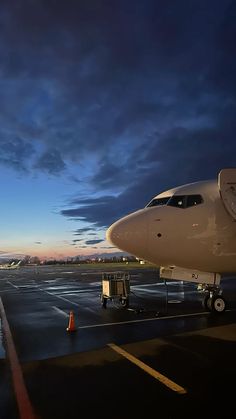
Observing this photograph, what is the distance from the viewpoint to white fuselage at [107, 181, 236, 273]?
14.6 m

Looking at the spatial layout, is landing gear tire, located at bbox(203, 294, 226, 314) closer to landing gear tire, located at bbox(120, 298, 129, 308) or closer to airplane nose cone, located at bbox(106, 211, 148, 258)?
airplane nose cone, located at bbox(106, 211, 148, 258)

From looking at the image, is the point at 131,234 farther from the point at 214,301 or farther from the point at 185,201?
the point at 214,301

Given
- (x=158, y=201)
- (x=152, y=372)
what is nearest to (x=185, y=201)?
(x=158, y=201)

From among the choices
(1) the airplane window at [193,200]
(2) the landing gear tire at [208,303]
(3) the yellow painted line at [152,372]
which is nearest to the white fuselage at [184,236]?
(1) the airplane window at [193,200]

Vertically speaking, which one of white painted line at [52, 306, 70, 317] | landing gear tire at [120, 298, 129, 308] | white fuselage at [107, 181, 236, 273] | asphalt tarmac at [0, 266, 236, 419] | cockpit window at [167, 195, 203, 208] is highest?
cockpit window at [167, 195, 203, 208]

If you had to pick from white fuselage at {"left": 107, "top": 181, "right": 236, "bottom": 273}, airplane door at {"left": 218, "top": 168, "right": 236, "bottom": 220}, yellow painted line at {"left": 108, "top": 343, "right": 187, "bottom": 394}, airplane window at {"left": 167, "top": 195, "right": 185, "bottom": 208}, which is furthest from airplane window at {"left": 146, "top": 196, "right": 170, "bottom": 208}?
yellow painted line at {"left": 108, "top": 343, "right": 187, "bottom": 394}

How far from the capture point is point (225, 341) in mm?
10773

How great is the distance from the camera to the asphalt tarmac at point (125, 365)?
6246 millimetres

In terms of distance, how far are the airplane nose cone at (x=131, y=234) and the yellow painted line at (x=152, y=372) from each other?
493 centimetres

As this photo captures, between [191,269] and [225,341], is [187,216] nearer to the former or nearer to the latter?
[191,269]

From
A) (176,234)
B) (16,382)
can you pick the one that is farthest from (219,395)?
(176,234)

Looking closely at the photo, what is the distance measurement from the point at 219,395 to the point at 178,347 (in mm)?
3496

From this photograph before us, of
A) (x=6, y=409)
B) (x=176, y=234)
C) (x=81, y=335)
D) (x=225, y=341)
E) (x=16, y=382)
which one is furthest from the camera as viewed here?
(x=176, y=234)

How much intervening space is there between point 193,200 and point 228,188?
1546 mm
